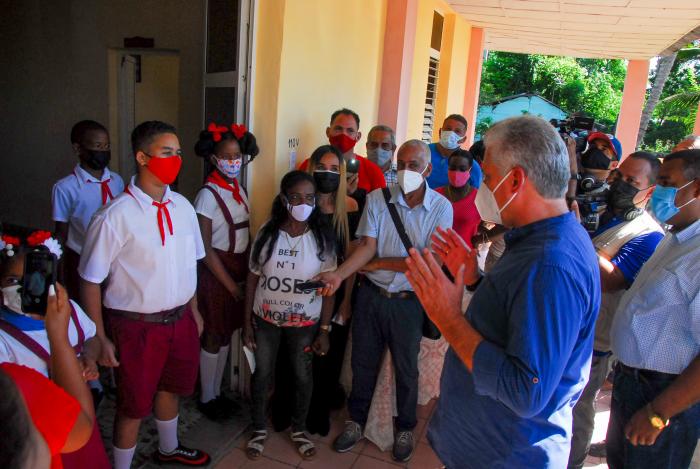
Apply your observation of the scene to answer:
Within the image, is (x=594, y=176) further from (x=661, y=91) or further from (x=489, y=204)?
(x=661, y=91)

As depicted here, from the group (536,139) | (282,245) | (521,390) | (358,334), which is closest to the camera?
(521,390)

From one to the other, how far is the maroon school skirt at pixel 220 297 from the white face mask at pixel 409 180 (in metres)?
1.08

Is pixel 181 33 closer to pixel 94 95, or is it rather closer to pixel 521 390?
pixel 94 95

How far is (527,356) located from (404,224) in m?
1.56

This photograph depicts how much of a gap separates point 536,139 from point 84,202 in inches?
108

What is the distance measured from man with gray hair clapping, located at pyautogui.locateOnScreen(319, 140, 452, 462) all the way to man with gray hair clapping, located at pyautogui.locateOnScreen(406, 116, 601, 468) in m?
1.10

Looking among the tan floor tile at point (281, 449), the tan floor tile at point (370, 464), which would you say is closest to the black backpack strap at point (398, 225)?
the tan floor tile at point (370, 464)

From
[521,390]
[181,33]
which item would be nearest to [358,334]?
[521,390]

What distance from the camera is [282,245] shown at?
8.83 ft

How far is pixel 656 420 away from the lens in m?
1.83

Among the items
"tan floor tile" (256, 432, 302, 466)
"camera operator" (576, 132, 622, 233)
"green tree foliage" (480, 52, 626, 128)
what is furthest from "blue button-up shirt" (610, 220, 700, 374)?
"green tree foliage" (480, 52, 626, 128)

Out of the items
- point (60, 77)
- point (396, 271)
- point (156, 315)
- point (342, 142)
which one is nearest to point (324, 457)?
point (396, 271)

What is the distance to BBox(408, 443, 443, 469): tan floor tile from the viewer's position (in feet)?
9.54

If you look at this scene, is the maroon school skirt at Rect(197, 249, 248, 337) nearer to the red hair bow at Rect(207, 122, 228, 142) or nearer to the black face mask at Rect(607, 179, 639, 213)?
the red hair bow at Rect(207, 122, 228, 142)
